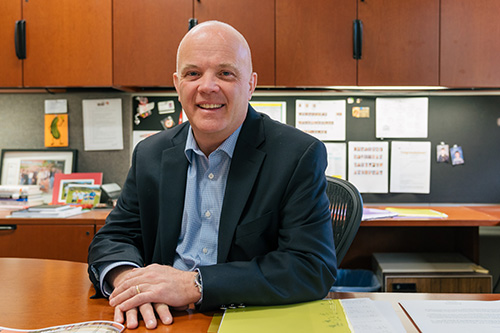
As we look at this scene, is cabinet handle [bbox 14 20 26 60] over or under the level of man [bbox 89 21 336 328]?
over

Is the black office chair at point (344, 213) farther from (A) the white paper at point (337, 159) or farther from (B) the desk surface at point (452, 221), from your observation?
(A) the white paper at point (337, 159)

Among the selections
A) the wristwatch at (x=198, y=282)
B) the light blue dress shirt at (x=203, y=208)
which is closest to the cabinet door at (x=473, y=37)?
the light blue dress shirt at (x=203, y=208)

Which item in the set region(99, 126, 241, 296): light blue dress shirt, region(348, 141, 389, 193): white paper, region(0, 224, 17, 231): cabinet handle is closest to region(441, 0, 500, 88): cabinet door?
region(348, 141, 389, 193): white paper

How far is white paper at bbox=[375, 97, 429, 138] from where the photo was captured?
253 centimetres

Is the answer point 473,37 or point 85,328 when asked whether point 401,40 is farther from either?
point 85,328

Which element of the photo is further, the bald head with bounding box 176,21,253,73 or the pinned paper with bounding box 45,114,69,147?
the pinned paper with bounding box 45,114,69,147

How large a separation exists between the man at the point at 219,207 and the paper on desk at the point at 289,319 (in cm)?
2

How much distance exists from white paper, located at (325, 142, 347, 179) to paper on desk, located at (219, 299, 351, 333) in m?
1.71

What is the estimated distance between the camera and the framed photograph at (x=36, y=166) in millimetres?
2588

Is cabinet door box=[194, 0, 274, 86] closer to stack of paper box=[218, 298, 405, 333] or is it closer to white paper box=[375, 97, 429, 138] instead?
white paper box=[375, 97, 429, 138]

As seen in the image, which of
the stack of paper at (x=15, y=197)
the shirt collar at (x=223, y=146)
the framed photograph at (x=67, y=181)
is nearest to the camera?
the shirt collar at (x=223, y=146)

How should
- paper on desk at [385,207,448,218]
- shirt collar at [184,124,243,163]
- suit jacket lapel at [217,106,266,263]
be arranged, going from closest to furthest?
suit jacket lapel at [217,106,266,263] → shirt collar at [184,124,243,163] → paper on desk at [385,207,448,218]

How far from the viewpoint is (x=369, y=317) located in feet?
2.66

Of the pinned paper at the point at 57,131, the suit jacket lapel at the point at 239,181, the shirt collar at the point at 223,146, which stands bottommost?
the suit jacket lapel at the point at 239,181
